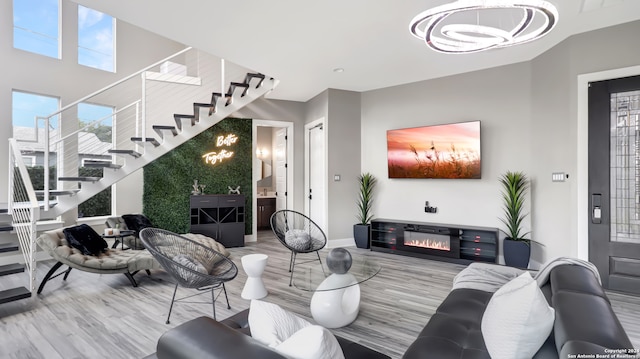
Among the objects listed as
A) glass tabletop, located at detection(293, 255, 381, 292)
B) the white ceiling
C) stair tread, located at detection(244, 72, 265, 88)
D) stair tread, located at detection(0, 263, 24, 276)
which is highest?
stair tread, located at detection(244, 72, 265, 88)

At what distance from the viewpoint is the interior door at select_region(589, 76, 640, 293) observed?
135 inches

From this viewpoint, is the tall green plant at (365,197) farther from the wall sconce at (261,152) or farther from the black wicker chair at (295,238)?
the wall sconce at (261,152)

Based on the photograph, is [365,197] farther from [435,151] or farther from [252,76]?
[252,76]

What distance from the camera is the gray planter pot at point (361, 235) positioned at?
18.8ft

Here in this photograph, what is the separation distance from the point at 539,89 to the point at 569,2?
152 centimetres

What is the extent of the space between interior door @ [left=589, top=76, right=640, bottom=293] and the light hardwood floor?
1.22 feet

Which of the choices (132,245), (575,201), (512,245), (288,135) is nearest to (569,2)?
(575,201)

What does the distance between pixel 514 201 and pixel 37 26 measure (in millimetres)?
8246

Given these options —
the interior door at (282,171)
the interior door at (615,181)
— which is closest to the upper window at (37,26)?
the interior door at (282,171)

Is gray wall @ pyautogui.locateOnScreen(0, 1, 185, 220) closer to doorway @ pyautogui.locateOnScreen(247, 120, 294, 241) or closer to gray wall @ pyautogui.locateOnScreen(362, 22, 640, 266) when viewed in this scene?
doorway @ pyautogui.locateOnScreen(247, 120, 294, 241)

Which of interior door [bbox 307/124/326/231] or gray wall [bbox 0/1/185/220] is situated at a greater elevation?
gray wall [bbox 0/1/185/220]

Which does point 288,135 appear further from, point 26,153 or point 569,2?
point 569,2

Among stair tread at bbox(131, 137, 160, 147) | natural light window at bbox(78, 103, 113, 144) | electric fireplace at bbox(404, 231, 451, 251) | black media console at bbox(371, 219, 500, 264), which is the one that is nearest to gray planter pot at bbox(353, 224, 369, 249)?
black media console at bbox(371, 219, 500, 264)

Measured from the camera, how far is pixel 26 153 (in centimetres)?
509
